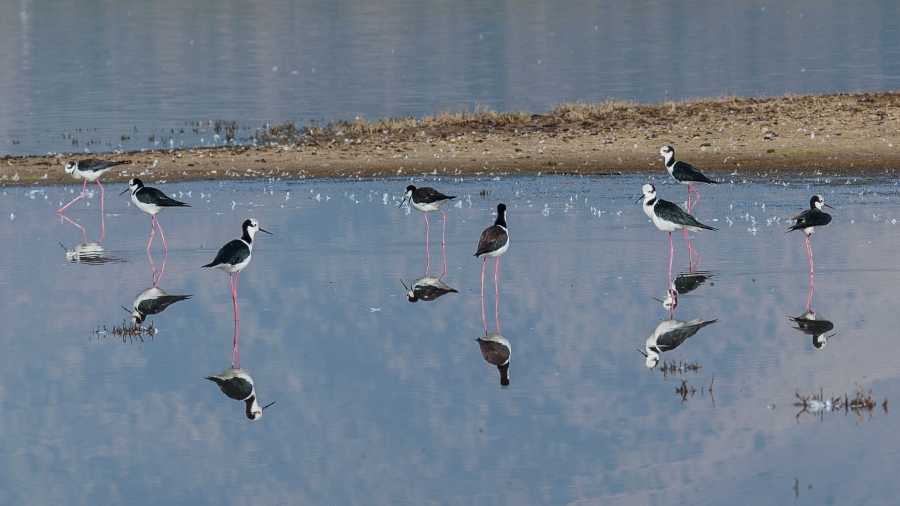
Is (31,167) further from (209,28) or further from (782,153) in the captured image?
(209,28)

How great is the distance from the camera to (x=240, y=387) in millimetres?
10203

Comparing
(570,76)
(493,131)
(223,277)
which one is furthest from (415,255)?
(570,76)

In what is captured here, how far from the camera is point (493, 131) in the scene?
29.2 meters

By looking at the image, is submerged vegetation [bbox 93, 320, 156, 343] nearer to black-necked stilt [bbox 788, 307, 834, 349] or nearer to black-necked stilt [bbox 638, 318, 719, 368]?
black-necked stilt [bbox 638, 318, 719, 368]

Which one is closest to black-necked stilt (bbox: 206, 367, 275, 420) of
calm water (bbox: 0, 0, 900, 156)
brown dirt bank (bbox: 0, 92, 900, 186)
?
brown dirt bank (bbox: 0, 92, 900, 186)

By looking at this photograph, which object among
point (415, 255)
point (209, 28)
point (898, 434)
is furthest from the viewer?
point (209, 28)

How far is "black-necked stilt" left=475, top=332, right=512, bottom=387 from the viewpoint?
34.3ft

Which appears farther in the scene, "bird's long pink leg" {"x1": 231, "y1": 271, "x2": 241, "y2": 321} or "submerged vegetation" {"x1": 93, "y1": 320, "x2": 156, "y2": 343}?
"bird's long pink leg" {"x1": 231, "y1": 271, "x2": 241, "y2": 321}

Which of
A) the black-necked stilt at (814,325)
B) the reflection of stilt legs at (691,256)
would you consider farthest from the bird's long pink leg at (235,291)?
the black-necked stilt at (814,325)

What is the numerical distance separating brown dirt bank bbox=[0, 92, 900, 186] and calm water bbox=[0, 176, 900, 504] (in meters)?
6.67

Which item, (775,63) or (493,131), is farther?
(775,63)

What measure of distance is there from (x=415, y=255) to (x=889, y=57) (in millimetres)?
45527

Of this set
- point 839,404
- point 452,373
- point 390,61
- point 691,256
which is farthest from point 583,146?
point 390,61

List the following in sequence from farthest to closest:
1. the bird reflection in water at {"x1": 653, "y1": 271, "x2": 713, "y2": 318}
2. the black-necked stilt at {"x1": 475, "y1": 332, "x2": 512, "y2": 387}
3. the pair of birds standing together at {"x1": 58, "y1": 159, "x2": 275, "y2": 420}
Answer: the bird reflection in water at {"x1": 653, "y1": 271, "x2": 713, "y2": 318}
the black-necked stilt at {"x1": 475, "y1": 332, "x2": 512, "y2": 387}
the pair of birds standing together at {"x1": 58, "y1": 159, "x2": 275, "y2": 420}
